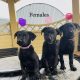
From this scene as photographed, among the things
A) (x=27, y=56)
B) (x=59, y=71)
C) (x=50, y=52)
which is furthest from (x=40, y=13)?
(x=27, y=56)

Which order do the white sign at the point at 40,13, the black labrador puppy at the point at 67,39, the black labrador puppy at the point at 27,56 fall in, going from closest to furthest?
the black labrador puppy at the point at 27,56 < the black labrador puppy at the point at 67,39 < the white sign at the point at 40,13

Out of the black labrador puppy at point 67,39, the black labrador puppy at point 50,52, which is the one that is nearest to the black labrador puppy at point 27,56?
the black labrador puppy at point 50,52

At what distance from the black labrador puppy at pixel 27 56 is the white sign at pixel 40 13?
141 inches

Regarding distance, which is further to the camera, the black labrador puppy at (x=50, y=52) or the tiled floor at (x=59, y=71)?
the tiled floor at (x=59, y=71)

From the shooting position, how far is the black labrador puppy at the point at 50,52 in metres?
2.51

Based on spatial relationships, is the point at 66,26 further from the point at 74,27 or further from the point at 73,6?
the point at 73,6

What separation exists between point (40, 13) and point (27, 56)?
3.67m

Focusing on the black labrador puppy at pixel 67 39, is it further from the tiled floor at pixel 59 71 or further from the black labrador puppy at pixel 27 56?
the black labrador puppy at pixel 27 56

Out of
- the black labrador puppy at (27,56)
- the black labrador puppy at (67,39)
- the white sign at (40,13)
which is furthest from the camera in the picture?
the white sign at (40,13)

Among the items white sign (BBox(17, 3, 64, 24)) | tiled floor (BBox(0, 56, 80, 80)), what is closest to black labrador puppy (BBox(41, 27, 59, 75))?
tiled floor (BBox(0, 56, 80, 80))

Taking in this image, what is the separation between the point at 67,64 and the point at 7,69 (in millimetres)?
641

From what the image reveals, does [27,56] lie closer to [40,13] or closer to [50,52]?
[50,52]

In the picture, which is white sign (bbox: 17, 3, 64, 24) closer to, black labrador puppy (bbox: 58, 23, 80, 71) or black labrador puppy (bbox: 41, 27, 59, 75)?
black labrador puppy (bbox: 58, 23, 80, 71)

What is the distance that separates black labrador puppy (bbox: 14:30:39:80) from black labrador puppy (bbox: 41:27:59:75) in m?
0.15
